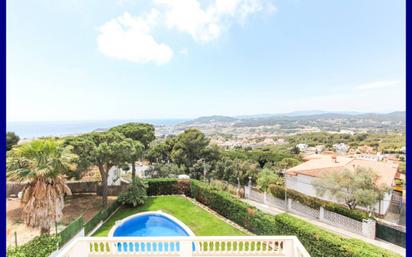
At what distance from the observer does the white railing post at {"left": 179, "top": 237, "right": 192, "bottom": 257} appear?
4367mm

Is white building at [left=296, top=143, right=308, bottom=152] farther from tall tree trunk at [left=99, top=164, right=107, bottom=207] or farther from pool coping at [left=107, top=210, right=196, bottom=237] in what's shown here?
tall tree trunk at [left=99, top=164, right=107, bottom=207]

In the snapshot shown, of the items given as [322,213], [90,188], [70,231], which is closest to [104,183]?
[90,188]

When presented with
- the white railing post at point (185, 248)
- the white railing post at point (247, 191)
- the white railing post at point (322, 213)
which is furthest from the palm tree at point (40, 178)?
the white railing post at point (322, 213)

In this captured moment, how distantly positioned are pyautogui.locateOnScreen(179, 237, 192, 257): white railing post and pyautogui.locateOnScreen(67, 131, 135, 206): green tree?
17.2 feet

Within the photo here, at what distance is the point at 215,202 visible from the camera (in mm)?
9422

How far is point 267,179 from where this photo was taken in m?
10.2

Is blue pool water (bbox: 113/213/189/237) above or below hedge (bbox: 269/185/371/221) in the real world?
below

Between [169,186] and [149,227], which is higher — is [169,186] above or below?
above

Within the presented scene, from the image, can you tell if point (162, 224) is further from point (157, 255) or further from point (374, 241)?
point (374, 241)

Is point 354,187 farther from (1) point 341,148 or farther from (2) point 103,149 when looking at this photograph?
(2) point 103,149

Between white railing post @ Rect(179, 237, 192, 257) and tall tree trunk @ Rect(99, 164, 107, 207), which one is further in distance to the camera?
tall tree trunk @ Rect(99, 164, 107, 207)

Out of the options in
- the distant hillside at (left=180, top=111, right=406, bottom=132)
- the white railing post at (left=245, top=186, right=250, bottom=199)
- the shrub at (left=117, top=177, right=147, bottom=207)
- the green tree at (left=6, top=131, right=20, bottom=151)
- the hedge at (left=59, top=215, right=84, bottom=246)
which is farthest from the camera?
the white railing post at (left=245, top=186, right=250, bottom=199)

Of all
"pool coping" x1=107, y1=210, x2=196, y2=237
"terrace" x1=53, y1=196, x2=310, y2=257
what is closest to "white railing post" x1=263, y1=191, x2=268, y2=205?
"terrace" x1=53, y1=196, x2=310, y2=257

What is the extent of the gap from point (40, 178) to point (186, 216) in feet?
16.2
